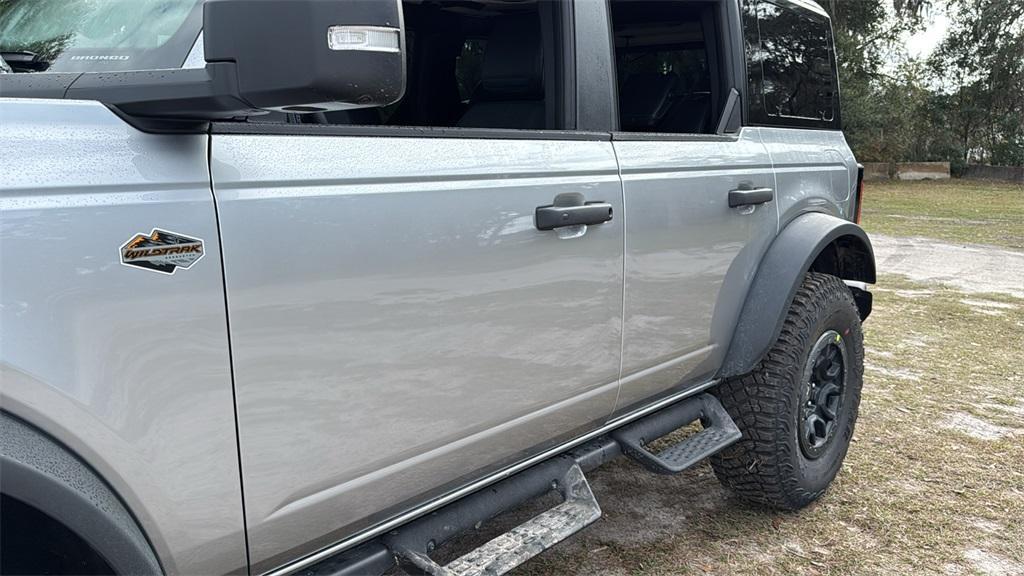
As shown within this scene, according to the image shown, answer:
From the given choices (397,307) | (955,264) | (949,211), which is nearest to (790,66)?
(397,307)

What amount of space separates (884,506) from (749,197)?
1493 mm

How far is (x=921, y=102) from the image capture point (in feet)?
89.6

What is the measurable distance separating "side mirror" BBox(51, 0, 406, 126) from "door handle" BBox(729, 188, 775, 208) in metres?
1.85

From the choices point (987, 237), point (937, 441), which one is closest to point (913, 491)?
point (937, 441)

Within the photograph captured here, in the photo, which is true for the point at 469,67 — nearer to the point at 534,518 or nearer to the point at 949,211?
the point at 534,518

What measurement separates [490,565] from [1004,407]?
385 cm

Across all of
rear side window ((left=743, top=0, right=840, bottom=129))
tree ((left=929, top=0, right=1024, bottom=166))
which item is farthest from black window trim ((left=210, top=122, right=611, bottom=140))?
tree ((left=929, top=0, right=1024, bottom=166))

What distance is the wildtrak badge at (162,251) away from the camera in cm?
140

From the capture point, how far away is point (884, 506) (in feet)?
11.7

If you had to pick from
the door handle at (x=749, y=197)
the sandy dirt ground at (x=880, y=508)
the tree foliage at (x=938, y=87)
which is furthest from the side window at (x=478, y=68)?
the tree foliage at (x=938, y=87)

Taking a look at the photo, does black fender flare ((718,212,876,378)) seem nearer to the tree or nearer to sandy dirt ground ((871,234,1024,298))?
sandy dirt ground ((871,234,1024,298))

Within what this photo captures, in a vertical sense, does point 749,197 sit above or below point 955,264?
above

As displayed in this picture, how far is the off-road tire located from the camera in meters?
3.27

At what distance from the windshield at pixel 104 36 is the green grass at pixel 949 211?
A: 41.2 feet
